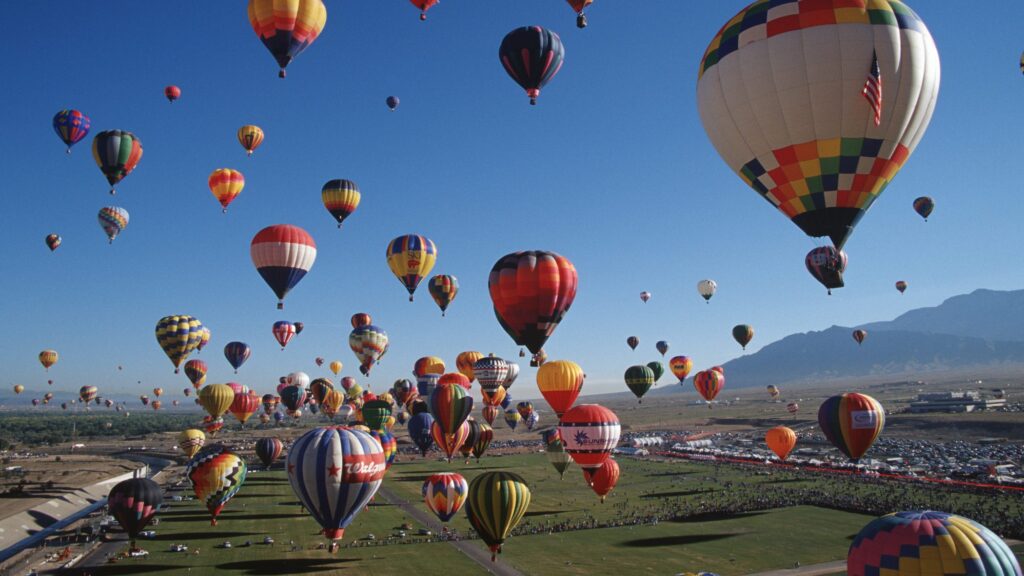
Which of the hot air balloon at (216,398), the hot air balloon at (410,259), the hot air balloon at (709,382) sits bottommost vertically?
the hot air balloon at (709,382)

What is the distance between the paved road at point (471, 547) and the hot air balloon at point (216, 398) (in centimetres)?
1490

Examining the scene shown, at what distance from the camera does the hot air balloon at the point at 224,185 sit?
35250mm

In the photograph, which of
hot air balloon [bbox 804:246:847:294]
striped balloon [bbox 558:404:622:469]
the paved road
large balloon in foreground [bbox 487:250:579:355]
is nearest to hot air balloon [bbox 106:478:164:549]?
the paved road

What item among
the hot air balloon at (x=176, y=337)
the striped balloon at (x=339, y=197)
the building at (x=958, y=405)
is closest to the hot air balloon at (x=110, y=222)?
the hot air balloon at (x=176, y=337)

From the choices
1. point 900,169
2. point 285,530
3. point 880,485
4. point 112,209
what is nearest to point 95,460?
point 112,209

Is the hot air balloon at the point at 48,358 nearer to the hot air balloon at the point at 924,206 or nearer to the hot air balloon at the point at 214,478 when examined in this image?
the hot air balloon at the point at 214,478

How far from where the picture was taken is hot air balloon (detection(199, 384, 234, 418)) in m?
45.1

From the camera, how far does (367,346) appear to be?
156 ft

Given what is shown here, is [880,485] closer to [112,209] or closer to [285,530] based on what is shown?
[285,530]

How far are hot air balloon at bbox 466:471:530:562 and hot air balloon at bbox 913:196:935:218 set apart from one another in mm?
35134

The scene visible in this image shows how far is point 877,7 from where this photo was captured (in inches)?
522

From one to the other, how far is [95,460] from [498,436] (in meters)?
52.8

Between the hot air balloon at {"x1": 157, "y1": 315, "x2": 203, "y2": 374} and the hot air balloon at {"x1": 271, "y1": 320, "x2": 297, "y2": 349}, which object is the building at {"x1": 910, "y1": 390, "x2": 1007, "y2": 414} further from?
the hot air balloon at {"x1": 157, "y1": 315, "x2": 203, "y2": 374}

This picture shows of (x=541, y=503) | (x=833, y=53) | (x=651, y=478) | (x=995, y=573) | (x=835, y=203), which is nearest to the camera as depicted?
(x=995, y=573)
